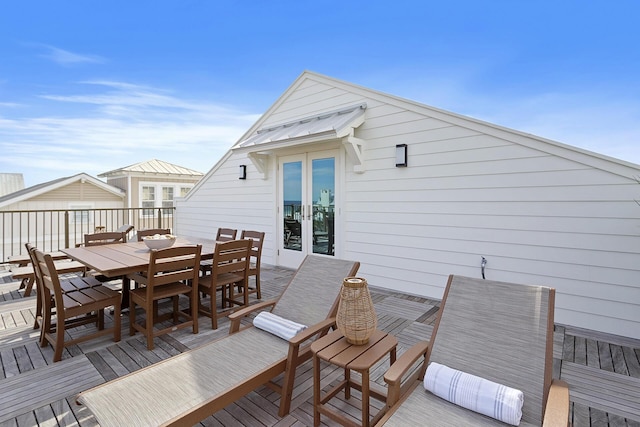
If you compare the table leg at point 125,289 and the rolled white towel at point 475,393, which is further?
the table leg at point 125,289

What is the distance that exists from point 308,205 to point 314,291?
335 cm

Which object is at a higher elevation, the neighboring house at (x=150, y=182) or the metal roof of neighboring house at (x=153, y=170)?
the metal roof of neighboring house at (x=153, y=170)

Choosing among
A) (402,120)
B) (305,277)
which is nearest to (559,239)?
(402,120)

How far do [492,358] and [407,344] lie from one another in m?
1.33

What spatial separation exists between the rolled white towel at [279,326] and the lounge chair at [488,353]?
32.5 inches

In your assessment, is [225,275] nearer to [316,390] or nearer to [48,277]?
[48,277]

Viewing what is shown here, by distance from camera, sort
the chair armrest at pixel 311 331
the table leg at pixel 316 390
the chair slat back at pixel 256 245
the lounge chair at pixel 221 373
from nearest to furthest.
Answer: the lounge chair at pixel 221 373 < the table leg at pixel 316 390 < the chair armrest at pixel 311 331 < the chair slat back at pixel 256 245

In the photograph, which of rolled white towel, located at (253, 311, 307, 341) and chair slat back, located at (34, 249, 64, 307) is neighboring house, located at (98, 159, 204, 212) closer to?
chair slat back, located at (34, 249, 64, 307)

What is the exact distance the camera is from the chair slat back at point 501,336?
1578 mm

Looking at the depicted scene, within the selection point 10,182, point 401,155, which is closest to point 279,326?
point 401,155

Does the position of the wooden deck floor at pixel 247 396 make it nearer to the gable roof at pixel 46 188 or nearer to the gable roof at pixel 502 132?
the gable roof at pixel 502 132

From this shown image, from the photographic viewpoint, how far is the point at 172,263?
2947 millimetres

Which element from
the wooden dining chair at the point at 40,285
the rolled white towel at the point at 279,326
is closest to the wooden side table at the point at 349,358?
the rolled white towel at the point at 279,326

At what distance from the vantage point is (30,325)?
3.31 meters
